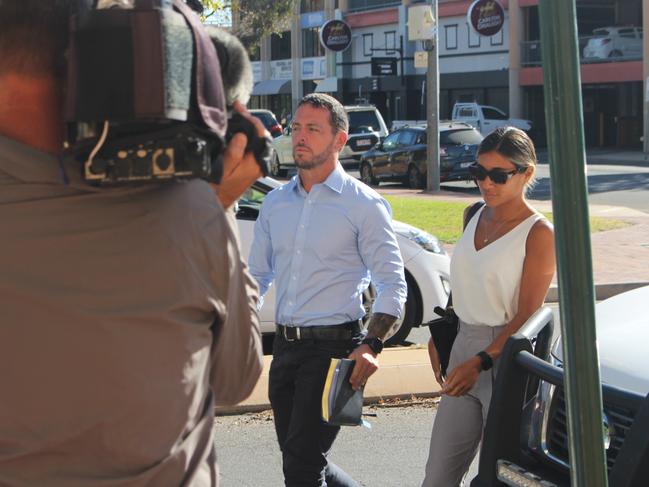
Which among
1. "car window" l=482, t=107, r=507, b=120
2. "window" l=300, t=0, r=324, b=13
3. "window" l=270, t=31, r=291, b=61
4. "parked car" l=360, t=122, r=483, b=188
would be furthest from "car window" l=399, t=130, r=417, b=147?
"window" l=270, t=31, r=291, b=61

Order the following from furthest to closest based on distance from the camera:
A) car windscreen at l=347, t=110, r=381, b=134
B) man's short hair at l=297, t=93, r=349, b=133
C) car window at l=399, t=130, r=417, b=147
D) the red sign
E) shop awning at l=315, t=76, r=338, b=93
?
shop awning at l=315, t=76, r=338, b=93, the red sign, car windscreen at l=347, t=110, r=381, b=134, car window at l=399, t=130, r=417, b=147, man's short hair at l=297, t=93, r=349, b=133

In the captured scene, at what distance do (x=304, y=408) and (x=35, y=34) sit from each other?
2.70 metres

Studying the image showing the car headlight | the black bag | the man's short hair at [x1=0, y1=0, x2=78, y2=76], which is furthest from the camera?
the car headlight

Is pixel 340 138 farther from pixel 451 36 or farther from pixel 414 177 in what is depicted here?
pixel 451 36

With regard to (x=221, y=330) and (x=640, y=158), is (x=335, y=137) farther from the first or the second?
(x=640, y=158)

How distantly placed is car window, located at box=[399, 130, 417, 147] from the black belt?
23.4 meters

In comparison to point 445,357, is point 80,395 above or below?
above

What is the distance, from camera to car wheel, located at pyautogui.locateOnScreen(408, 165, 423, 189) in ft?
89.0

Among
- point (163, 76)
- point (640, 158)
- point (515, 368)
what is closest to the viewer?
point (163, 76)

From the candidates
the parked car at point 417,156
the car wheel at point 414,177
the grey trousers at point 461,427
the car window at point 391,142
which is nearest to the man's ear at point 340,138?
the grey trousers at point 461,427

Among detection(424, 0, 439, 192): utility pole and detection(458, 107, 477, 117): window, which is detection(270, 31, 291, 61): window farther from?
detection(424, 0, 439, 192): utility pole

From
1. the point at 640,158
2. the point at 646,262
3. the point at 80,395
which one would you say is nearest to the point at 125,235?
the point at 80,395

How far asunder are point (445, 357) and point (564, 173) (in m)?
2.58

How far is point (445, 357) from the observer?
451 cm
